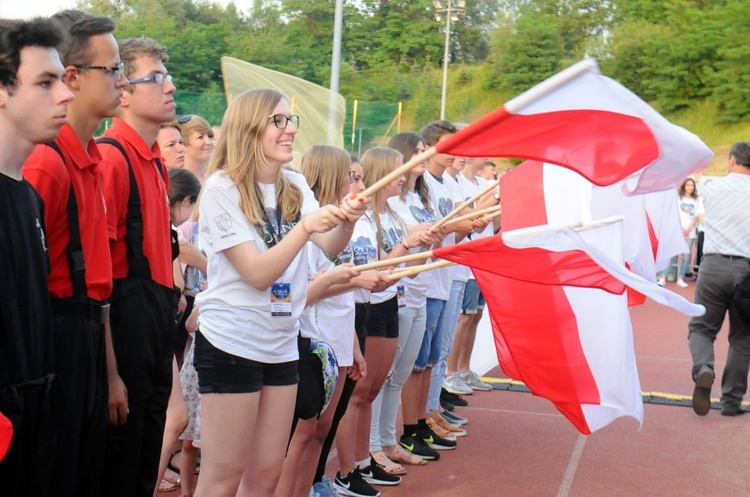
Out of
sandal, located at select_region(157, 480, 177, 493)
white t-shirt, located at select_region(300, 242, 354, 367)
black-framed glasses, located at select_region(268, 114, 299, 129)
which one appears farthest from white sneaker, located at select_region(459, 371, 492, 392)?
black-framed glasses, located at select_region(268, 114, 299, 129)

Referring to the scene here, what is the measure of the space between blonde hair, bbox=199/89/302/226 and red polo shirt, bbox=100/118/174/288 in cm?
30

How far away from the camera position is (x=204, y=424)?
3826 millimetres

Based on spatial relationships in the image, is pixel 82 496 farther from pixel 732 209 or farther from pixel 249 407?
pixel 732 209

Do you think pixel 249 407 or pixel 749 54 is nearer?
pixel 249 407

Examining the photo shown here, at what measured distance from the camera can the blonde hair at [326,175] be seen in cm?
522

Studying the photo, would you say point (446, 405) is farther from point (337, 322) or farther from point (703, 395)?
point (337, 322)

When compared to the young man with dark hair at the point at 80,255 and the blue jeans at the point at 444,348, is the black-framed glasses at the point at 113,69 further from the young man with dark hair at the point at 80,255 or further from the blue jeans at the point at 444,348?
the blue jeans at the point at 444,348

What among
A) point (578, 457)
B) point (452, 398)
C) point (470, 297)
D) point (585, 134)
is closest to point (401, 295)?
point (578, 457)

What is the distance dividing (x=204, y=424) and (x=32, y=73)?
158 centimetres

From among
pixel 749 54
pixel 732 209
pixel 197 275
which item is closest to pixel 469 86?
pixel 749 54

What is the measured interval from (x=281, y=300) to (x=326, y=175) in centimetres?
149

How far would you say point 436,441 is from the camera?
7316mm

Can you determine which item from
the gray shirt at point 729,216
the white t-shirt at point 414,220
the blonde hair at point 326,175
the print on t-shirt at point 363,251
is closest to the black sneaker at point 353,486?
the white t-shirt at point 414,220

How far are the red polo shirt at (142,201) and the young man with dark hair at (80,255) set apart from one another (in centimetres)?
15
